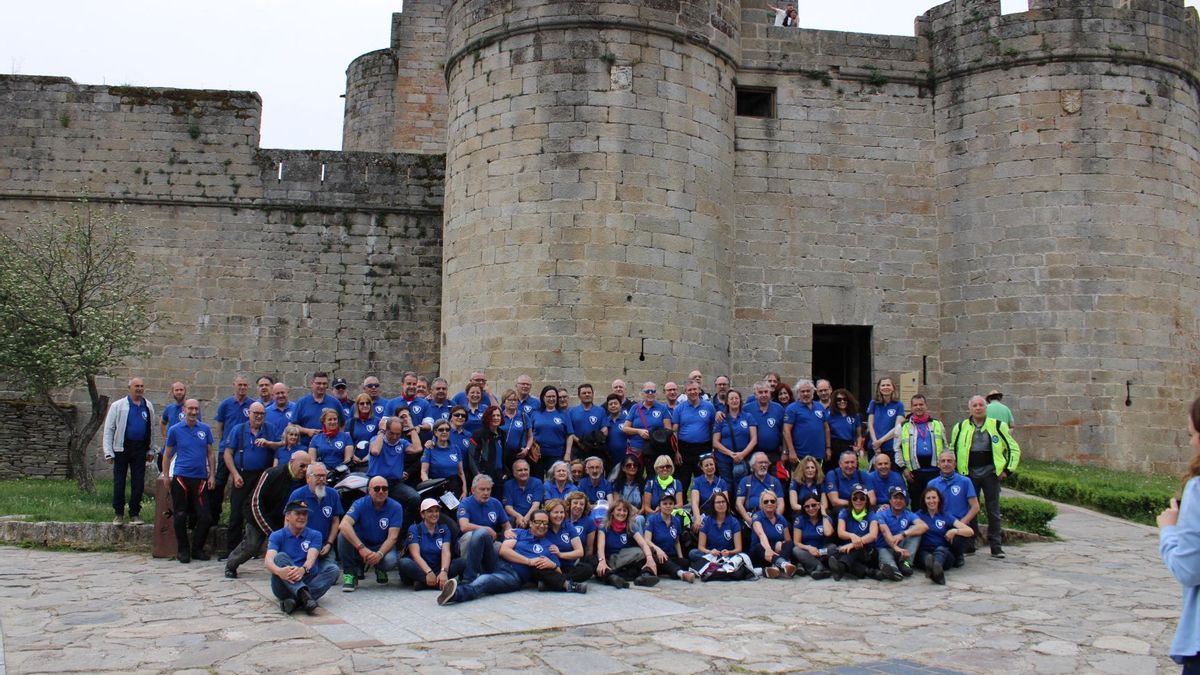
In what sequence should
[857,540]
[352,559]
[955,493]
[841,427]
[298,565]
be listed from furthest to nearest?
[841,427] → [955,493] → [857,540] → [352,559] → [298,565]

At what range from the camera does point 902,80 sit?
16.3 m

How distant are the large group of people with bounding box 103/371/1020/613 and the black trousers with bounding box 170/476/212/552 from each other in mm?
16

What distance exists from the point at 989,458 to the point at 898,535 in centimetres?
162

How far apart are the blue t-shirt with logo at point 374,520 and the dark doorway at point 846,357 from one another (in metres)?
9.17

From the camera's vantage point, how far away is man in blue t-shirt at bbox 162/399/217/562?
9766mm

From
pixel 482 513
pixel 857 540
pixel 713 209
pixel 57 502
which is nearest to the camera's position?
pixel 482 513

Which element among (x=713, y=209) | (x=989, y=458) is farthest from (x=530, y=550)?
(x=713, y=209)

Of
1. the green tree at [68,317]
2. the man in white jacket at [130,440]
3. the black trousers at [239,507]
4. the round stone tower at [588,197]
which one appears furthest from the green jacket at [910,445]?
the green tree at [68,317]

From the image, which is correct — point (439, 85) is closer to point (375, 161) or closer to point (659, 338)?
point (375, 161)

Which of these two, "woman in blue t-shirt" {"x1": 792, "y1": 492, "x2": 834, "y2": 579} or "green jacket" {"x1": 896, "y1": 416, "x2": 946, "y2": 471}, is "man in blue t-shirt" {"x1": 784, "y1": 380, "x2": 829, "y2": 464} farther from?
"woman in blue t-shirt" {"x1": 792, "y1": 492, "x2": 834, "y2": 579}

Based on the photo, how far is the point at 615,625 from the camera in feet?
23.4

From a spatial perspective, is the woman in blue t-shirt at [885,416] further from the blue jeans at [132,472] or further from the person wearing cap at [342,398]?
the blue jeans at [132,472]

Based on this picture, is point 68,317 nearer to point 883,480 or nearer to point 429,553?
point 429,553

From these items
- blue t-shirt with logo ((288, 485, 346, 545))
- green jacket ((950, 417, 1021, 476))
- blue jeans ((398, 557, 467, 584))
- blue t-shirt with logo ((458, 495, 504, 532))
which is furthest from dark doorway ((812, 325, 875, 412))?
blue t-shirt with logo ((288, 485, 346, 545))
